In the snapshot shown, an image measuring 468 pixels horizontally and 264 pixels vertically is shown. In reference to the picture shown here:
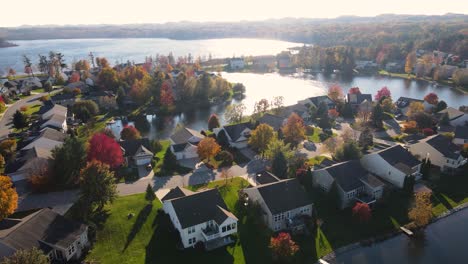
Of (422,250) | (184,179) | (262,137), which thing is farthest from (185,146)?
(422,250)

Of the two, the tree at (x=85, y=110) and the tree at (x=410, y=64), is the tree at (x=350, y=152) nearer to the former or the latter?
the tree at (x=85, y=110)

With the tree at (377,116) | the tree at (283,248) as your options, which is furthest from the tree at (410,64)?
the tree at (283,248)

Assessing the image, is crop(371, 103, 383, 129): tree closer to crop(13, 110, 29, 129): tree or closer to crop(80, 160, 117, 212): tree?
crop(80, 160, 117, 212): tree

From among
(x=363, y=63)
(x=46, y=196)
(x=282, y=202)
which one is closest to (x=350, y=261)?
(x=282, y=202)

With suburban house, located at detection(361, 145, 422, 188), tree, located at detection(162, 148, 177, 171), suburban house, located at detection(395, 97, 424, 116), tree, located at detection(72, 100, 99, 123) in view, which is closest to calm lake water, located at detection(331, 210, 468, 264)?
suburban house, located at detection(361, 145, 422, 188)

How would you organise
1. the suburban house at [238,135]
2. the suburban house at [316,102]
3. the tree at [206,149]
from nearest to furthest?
the tree at [206,149] → the suburban house at [238,135] → the suburban house at [316,102]
